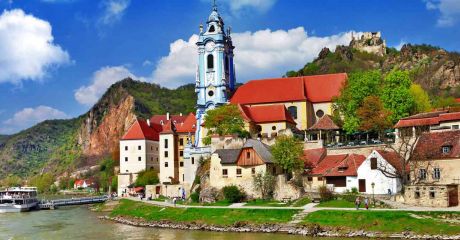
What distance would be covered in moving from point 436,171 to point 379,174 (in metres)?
5.03

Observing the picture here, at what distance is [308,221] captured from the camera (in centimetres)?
4834

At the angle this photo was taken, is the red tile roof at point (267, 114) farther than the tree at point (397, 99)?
Yes

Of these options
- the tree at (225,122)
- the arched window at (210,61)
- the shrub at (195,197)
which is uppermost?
the arched window at (210,61)

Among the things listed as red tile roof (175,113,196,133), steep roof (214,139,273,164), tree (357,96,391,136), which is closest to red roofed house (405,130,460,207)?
tree (357,96,391,136)

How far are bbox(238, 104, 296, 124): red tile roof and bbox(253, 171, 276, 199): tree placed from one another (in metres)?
16.0

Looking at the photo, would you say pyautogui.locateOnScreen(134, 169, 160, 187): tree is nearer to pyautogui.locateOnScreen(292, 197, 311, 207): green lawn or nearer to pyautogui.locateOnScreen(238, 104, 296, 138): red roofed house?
pyautogui.locateOnScreen(238, 104, 296, 138): red roofed house

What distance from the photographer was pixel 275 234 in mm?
48125

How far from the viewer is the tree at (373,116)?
65.7 m

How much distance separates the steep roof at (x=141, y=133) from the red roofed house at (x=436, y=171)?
176ft

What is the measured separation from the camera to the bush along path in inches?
1697

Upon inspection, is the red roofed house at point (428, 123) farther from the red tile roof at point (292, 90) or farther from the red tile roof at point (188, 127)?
the red tile roof at point (188, 127)

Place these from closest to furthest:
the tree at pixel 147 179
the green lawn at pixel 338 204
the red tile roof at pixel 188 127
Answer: the green lawn at pixel 338 204 < the tree at pixel 147 179 < the red tile roof at pixel 188 127

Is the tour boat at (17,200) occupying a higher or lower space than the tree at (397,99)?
lower

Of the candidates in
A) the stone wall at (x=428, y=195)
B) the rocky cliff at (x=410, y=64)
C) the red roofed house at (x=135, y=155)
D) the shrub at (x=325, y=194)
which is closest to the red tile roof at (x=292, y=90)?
the red roofed house at (x=135, y=155)
